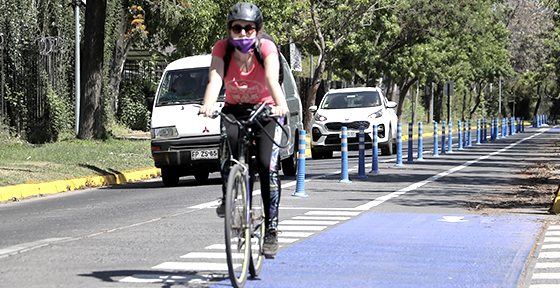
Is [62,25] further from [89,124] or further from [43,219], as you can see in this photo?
[43,219]

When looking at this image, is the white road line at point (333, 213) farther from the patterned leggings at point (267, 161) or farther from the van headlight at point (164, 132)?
the van headlight at point (164, 132)

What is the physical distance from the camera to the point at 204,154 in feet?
44.2

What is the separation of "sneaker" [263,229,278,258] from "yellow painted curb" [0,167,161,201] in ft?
24.6

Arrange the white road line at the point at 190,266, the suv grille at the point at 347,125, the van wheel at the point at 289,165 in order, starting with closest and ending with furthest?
the white road line at the point at 190,266
the van wheel at the point at 289,165
the suv grille at the point at 347,125

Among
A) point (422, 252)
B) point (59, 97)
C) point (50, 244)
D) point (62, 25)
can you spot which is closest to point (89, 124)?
point (59, 97)

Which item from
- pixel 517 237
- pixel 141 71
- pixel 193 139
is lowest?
pixel 517 237

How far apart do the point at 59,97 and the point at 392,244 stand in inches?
730

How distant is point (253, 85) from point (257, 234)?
1049 millimetres

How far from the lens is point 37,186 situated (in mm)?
13188

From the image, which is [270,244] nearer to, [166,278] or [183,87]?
[166,278]

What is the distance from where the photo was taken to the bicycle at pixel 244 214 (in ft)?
16.7

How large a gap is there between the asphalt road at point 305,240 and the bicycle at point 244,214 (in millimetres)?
350

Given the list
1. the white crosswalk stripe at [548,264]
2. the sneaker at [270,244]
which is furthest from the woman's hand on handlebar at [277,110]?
the white crosswalk stripe at [548,264]

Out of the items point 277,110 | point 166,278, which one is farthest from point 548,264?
point 166,278
